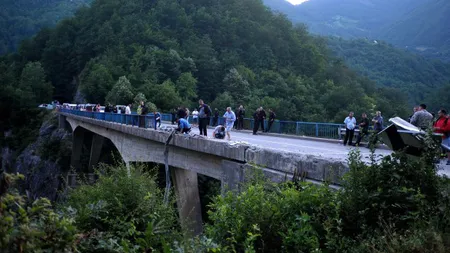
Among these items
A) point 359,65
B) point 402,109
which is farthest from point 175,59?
point 359,65

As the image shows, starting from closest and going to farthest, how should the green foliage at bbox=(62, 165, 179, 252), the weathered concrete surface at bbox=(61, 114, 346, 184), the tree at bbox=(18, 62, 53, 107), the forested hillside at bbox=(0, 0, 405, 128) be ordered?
the green foliage at bbox=(62, 165, 179, 252) < the weathered concrete surface at bbox=(61, 114, 346, 184) < the forested hillside at bbox=(0, 0, 405, 128) < the tree at bbox=(18, 62, 53, 107)

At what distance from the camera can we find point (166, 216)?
6.70 m

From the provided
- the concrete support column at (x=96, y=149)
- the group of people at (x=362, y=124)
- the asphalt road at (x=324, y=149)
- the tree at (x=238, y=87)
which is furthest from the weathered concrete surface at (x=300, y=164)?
the tree at (x=238, y=87)

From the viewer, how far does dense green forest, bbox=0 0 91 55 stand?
12281cm

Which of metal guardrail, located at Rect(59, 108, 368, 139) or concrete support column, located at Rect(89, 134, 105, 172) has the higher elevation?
metal guardrail, located at Rect(59, 108, 368, 139)

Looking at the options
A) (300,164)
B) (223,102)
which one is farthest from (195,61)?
(300,164)

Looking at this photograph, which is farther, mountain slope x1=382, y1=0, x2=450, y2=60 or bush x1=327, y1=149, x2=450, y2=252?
mountain slope x1=382, y1=0, x2=450, y2=60

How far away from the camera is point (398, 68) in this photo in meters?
93.9

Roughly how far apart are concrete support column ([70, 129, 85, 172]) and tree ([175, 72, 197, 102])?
629 inches

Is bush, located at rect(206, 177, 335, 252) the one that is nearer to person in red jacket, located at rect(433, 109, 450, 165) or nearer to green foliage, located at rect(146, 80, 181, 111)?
person in red jacket, located at rect(433, 109, 450, 165)

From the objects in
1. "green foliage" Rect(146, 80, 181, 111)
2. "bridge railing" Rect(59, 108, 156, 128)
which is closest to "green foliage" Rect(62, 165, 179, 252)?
"bridge railing" Rect(59, 108, 156, 128)

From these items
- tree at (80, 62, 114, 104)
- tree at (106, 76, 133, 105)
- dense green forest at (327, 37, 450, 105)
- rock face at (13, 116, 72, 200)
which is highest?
dense green forest at (327, 37, 450, 105)

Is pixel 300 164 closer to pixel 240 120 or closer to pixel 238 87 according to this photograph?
pixel 240 120

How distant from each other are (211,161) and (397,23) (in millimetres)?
162026
